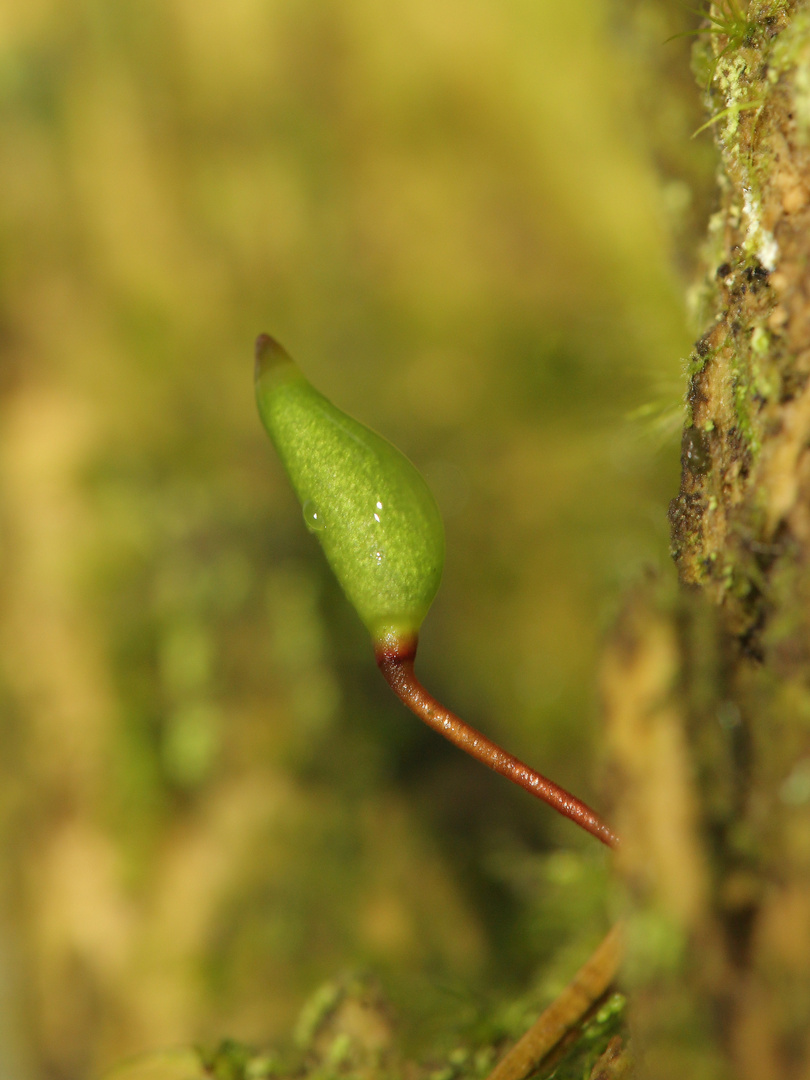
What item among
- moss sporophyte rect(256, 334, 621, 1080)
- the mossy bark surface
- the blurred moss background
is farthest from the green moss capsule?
the blurred moss background

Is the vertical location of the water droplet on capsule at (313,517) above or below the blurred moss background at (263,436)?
below

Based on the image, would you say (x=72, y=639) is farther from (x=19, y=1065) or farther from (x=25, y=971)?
(x=19, y=1065)

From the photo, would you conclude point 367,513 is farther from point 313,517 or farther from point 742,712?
point 742,712

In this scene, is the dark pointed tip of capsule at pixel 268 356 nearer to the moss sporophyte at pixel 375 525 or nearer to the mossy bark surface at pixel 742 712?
the moss sporophyte at pixel 375 525

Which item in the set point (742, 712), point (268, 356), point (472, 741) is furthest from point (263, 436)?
point (742, 712)

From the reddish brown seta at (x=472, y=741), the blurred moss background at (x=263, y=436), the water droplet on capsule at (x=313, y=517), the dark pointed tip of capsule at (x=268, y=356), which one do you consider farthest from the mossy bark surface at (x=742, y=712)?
the blurred moss background at (x=263, y=436)

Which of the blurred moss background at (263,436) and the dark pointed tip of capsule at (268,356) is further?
the blurred moss background at (263,436)
